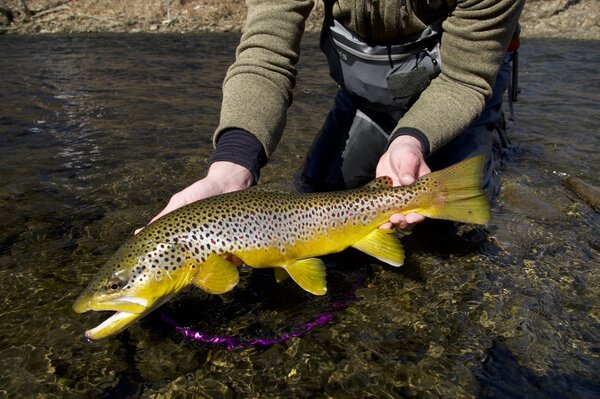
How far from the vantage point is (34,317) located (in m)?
2.62

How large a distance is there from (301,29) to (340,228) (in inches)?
55.3

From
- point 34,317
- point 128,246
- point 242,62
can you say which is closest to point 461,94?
point 242,62

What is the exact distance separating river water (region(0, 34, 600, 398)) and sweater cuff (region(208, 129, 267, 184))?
0.19m

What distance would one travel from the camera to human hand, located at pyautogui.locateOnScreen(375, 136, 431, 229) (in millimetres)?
2666

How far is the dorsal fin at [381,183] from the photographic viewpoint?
8.89 feet

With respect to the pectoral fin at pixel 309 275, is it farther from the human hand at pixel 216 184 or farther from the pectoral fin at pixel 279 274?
the human hand at pixel 216 184

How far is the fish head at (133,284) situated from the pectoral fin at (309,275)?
0.52 m

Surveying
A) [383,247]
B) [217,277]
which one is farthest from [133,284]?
[383,247]

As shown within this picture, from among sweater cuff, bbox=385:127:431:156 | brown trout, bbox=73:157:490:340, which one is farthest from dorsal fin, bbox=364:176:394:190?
sweater cuff, bbox=385:127:431:156

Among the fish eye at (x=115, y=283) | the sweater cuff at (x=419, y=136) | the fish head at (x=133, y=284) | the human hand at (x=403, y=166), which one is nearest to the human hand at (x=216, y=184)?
the fish head at (x=133, y=284)

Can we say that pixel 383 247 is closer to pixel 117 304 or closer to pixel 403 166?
pixel 403 166

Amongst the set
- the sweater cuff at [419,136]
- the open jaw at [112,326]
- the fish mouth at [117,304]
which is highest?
the sweater cuff at [419,136]

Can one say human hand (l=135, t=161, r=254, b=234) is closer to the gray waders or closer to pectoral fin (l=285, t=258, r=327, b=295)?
pectoral fin (l=285, t=258, r=327, b=295)

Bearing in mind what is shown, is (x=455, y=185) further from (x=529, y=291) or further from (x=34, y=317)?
(x=34, y=317)
